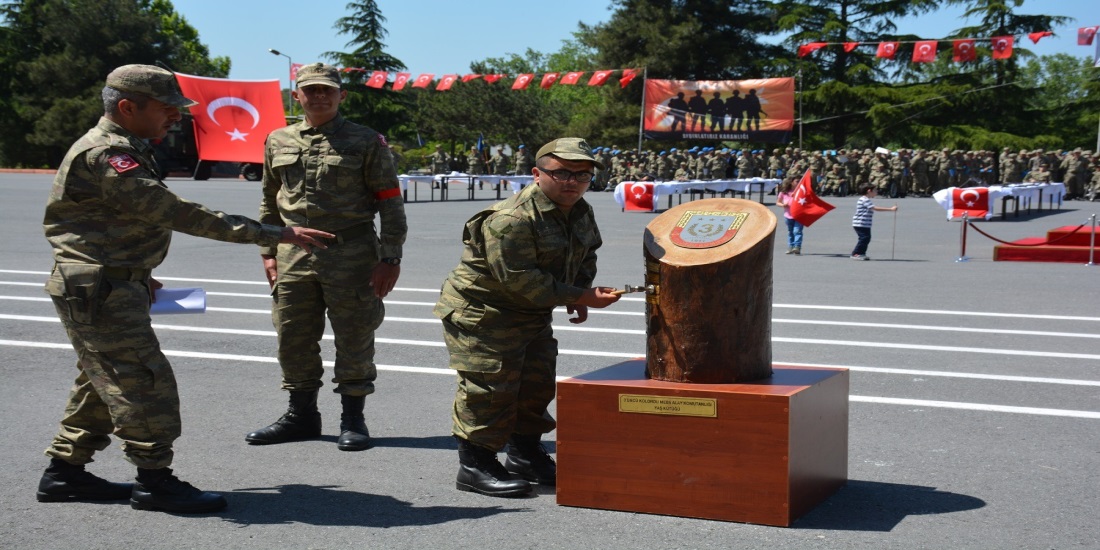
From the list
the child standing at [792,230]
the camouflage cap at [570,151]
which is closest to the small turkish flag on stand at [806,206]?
the child standing at [792,230]

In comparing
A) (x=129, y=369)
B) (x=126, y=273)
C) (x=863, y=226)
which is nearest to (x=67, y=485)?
(x=129, y=369)

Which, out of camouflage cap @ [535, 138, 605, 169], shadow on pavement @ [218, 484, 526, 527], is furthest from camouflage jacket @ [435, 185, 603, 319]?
shadow on pavement @ [218, 484, 526, 527]

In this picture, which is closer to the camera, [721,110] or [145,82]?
[145,82]

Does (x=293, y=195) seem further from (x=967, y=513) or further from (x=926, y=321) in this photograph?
(x=926, y=321)

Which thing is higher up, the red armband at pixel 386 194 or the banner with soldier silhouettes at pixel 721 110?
the banner with soldier silhouettes at pixel 721 110

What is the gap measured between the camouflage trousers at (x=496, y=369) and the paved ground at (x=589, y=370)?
36 cm

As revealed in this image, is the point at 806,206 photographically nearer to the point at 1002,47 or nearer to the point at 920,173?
the point at 920,173

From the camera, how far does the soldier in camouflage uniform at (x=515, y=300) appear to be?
16.7 ft

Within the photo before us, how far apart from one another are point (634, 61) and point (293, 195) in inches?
2537

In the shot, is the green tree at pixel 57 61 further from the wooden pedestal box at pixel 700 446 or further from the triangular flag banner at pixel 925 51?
the wooden pedestal box at pixel 700 446

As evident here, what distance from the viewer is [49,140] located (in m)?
71.5

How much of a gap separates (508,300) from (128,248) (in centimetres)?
172

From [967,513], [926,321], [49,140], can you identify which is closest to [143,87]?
[967,513]

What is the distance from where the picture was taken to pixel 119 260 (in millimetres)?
4848
